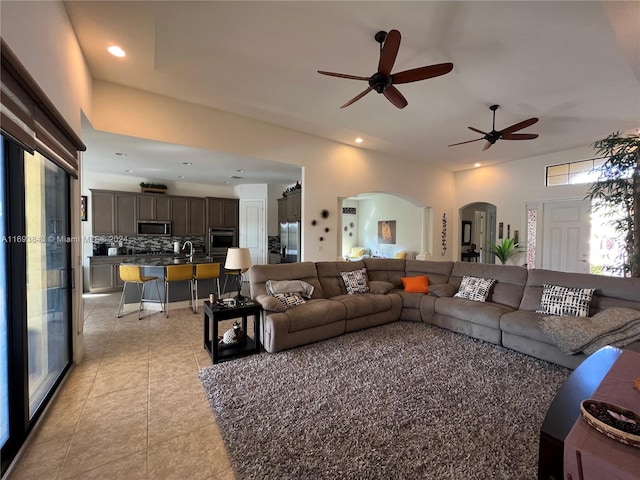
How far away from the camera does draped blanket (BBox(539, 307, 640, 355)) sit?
2496 millimetres

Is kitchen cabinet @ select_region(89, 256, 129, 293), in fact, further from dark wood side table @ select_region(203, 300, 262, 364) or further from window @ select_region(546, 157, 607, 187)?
window @ select_region(546, 157, 607, 187)

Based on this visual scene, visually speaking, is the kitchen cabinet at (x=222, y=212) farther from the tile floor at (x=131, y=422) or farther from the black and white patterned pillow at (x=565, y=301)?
the black and white patterned pillow at (x=565, y=301)

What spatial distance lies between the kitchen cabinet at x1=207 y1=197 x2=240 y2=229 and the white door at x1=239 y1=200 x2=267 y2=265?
0.19 metres

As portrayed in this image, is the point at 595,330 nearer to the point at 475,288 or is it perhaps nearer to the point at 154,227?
the point at 475,288

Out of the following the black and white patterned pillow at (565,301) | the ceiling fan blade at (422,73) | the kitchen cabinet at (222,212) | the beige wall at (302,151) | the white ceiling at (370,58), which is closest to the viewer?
the white ceiling at (370,58)

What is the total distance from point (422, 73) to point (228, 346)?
3.40 m

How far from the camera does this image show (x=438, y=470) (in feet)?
5.10

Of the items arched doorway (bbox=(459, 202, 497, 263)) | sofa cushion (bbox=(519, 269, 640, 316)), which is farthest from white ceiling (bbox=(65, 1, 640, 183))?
arched doorway (bbox=(459, 202, 497, 263))

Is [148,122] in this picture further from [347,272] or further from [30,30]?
[347,272]

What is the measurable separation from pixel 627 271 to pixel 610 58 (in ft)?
7.40

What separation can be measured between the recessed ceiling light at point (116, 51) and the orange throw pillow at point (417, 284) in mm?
4612

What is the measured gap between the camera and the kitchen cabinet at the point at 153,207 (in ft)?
21.8

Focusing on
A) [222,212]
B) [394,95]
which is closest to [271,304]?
[394,95]

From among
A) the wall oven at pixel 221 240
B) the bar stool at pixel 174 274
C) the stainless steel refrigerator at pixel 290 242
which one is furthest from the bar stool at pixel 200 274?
the wall oven at pixel 221 240
